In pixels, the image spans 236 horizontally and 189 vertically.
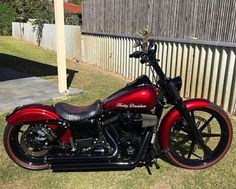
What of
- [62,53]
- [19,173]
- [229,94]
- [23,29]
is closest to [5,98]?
[62,53]

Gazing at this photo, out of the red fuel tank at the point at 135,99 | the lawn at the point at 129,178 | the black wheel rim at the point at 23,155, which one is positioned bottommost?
the lawn at the point at 129,178

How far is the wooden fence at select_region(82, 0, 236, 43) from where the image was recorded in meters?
6.24

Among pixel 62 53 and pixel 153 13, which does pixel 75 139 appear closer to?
pixel 62 53

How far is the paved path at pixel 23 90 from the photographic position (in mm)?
6766

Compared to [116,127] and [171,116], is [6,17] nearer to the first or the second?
[116,127]

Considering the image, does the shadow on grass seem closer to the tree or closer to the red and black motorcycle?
the red and black motorcycle

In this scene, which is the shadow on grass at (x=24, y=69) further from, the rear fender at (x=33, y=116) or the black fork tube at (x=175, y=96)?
the black fork tube at (x=175, y=96)

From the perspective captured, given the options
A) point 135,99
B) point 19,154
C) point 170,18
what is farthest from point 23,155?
point 170,18

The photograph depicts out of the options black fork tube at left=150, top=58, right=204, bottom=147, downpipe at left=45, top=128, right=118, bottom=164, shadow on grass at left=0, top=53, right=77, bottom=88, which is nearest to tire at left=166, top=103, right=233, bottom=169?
black fork tube at left=150, top=58, right=204, bottom=147

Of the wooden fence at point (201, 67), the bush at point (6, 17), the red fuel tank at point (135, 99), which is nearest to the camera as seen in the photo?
the red fuel tank at point (135, 99)

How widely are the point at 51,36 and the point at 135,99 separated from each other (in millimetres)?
14032

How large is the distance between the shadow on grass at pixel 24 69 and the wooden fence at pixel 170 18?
7.56 ft

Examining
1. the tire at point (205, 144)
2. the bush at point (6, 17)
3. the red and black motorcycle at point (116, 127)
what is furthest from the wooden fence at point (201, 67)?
the bush at point (6, 17)

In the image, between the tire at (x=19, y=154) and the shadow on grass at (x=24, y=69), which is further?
the shadow on grass at (x=24, y=69)
